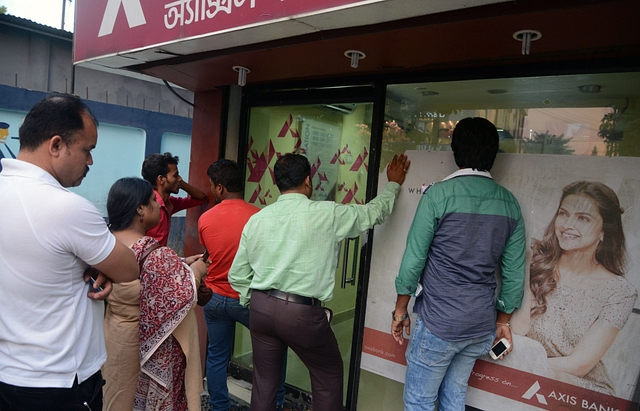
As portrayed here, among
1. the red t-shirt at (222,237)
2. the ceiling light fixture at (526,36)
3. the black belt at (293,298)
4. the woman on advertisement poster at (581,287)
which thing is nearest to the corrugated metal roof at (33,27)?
the red t-shirt at (222,237)

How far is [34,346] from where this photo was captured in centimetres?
156

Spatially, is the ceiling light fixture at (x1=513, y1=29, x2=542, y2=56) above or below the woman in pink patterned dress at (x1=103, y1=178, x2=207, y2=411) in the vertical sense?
above

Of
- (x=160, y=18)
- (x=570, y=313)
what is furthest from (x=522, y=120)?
(x=160, y=18)

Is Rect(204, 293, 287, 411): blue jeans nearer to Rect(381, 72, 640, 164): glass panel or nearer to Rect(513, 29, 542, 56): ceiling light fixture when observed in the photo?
Rect(381, 72, 640, 164): glass panel

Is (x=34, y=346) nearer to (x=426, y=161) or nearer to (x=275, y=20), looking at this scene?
(x=275, y=20)

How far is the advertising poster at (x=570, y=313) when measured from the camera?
7.41 ft

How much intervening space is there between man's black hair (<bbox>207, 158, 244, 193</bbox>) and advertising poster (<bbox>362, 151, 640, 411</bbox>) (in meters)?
1.54

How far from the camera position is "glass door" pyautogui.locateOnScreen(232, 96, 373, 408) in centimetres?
346

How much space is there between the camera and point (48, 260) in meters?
1.52

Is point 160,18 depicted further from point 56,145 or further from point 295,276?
point 295,276

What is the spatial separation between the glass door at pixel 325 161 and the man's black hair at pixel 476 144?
1073 millimetres

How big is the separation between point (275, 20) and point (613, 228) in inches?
84.2

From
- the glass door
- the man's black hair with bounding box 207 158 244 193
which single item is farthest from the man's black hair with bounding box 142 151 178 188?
the glass door

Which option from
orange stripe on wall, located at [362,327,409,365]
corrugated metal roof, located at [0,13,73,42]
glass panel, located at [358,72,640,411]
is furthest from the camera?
corrugated metal roof, located at [0,13,73,42]
